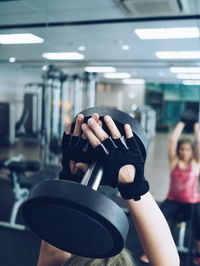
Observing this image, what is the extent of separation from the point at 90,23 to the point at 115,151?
2.50m

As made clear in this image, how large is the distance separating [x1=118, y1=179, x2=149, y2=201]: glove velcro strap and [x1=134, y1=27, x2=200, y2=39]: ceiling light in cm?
268

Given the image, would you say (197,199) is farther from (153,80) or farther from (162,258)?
(162,258)

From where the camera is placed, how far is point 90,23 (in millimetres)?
2715

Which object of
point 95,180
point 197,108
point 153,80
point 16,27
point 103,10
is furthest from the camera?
point 103,10

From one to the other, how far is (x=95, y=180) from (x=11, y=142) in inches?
107

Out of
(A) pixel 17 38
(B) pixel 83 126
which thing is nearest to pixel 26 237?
(A) pixel 17 38

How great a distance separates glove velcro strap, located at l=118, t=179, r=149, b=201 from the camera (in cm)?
48

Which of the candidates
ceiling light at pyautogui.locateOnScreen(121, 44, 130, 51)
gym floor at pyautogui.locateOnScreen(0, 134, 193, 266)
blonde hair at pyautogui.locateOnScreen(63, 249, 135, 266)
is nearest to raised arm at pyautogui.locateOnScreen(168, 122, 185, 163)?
gym floor at pyautogui.locateOnScreen(0, 134, 193, 266)

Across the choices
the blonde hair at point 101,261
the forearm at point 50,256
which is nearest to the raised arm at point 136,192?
the blonde hair at point 101,261

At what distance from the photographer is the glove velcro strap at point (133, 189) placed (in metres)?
0.48

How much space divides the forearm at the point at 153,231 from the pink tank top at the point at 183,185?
4.11 feet

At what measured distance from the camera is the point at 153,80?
6.47 ft

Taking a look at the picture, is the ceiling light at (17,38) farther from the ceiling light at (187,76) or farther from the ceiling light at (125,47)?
the ceiling light at (125,47)

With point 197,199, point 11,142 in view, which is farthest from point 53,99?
point 197,199
